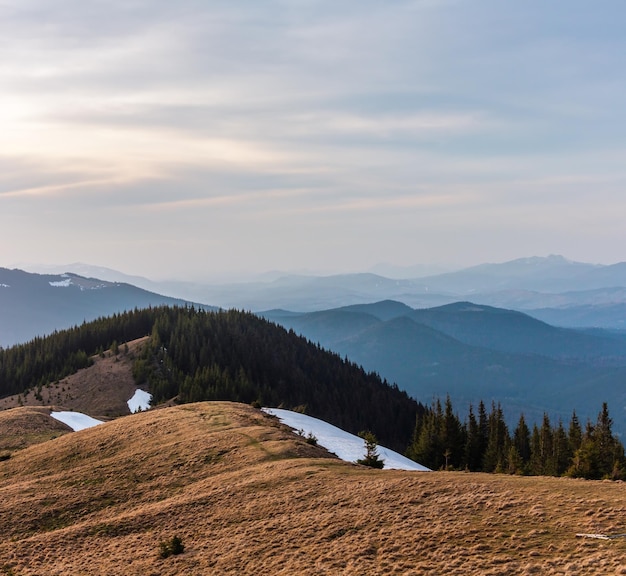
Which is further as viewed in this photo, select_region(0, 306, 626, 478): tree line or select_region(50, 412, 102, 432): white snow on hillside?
select_region(0, 306, 626, 478): tree line

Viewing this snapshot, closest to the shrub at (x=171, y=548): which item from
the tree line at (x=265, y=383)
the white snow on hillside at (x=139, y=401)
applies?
the tree line at (x=265, y=383)

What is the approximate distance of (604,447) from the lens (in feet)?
238

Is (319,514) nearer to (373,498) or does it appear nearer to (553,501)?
(373,498)

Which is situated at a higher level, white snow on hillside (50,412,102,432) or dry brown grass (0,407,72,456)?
dry brown grass (0,407,72,456)

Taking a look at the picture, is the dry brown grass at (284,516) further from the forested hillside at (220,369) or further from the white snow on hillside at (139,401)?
the forested hillside at (220,369)

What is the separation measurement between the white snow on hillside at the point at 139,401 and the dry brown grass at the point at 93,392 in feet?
3.80

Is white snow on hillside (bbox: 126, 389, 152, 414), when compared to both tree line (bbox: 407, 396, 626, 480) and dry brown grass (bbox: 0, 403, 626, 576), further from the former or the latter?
dry brown grass (bbox: 0, 403, 626, 576)

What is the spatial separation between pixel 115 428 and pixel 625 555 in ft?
156

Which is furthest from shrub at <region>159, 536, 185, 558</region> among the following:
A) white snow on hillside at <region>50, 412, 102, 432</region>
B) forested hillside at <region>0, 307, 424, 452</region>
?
Result: forested hillside at <region>0, 307, 424, 452</region>

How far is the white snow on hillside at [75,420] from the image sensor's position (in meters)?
75.5

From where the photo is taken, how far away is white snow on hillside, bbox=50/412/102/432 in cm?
7550

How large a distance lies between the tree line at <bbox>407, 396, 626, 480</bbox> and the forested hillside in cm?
5080

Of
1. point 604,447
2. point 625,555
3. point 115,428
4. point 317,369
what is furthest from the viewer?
point 317,369

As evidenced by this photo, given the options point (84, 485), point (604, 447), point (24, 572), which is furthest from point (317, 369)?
point (24, 572)
